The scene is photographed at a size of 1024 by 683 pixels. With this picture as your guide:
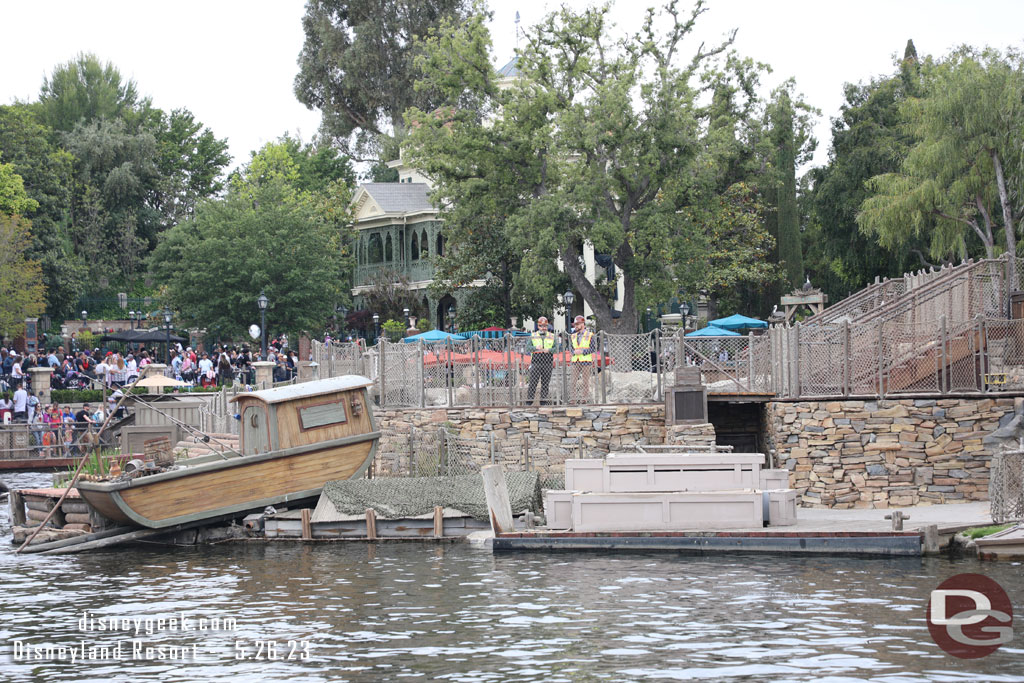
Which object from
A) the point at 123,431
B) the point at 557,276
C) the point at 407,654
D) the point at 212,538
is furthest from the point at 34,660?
the point at 557,276

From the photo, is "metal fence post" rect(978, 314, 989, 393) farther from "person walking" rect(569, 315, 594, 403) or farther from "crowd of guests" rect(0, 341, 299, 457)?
"crowd of guests" rect(0, 341, 299, 457)

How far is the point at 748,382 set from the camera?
83.6 ft

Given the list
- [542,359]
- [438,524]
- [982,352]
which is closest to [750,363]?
[542,359]

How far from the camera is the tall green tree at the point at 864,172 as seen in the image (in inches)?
2074

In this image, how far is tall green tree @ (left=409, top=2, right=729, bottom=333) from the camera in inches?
1587

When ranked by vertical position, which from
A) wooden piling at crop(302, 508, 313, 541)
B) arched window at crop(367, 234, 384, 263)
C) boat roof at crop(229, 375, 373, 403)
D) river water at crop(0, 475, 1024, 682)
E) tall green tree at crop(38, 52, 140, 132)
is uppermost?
tall green tree at crop(38, 52, 140, 132)

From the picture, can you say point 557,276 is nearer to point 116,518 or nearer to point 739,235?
point 739,235

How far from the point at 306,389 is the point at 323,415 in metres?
0.60

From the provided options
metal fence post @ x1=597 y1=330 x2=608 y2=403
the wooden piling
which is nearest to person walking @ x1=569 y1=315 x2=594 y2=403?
metal fence post @ x1=597 y1=330 x2=608 y2=403

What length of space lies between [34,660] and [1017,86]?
26856 mm

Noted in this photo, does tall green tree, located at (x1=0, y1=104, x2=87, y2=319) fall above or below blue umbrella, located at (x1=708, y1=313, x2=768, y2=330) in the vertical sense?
above

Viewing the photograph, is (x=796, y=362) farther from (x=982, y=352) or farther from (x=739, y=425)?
(x=739, y=425)

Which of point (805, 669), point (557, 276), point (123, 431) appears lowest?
point (805, 669)

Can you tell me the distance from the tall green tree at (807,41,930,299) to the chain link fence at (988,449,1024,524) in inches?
1287
